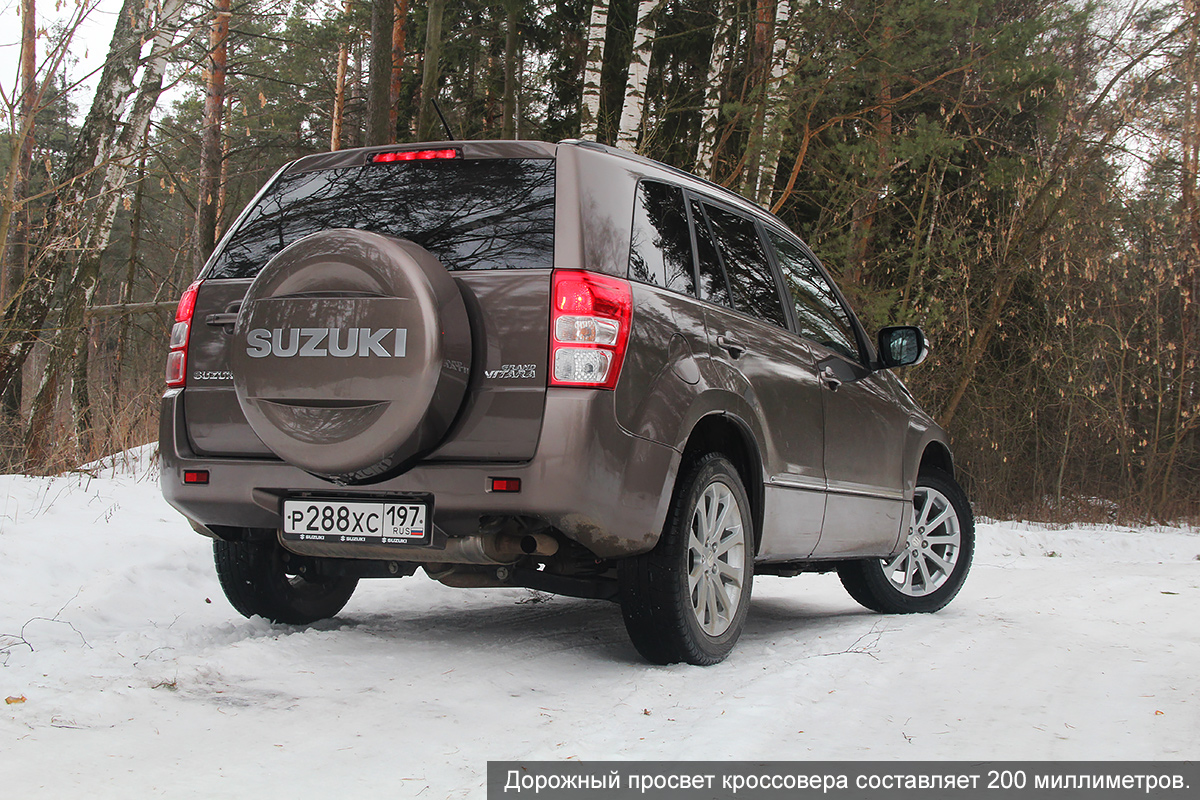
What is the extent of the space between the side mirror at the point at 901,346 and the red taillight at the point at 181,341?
3.65 meters

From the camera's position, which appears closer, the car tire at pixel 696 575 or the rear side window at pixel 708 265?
the car tire at pixel 696 575

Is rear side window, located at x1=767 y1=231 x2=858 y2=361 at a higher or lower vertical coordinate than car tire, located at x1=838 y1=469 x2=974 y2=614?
higher

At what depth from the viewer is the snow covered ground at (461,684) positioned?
9.41ft

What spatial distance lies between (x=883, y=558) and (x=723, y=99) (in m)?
10.4

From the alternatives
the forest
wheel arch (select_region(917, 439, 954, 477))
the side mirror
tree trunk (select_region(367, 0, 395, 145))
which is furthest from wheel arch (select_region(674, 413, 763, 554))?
tree trunk (select_region(367, 0, 395, 145))

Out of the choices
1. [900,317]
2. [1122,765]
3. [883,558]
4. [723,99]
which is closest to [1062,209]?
[900,317]

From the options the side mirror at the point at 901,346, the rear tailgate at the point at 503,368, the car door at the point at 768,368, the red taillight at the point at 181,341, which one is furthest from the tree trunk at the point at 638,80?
the rear tailgate at the point at 503,368

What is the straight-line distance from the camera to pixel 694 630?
13.2 ft

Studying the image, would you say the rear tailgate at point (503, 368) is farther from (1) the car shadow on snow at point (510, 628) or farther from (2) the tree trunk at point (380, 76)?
(2) the tree trunk at point (380, 76)

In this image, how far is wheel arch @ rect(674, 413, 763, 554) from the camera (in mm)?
4200

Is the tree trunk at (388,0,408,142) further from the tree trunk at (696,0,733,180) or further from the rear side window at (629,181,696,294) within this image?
the rear side window at (629,181,696,294)

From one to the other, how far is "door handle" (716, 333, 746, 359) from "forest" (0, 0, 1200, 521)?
7.28 metres

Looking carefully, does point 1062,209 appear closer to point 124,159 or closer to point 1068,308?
point 1068,308

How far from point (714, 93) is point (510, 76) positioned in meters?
7.11
